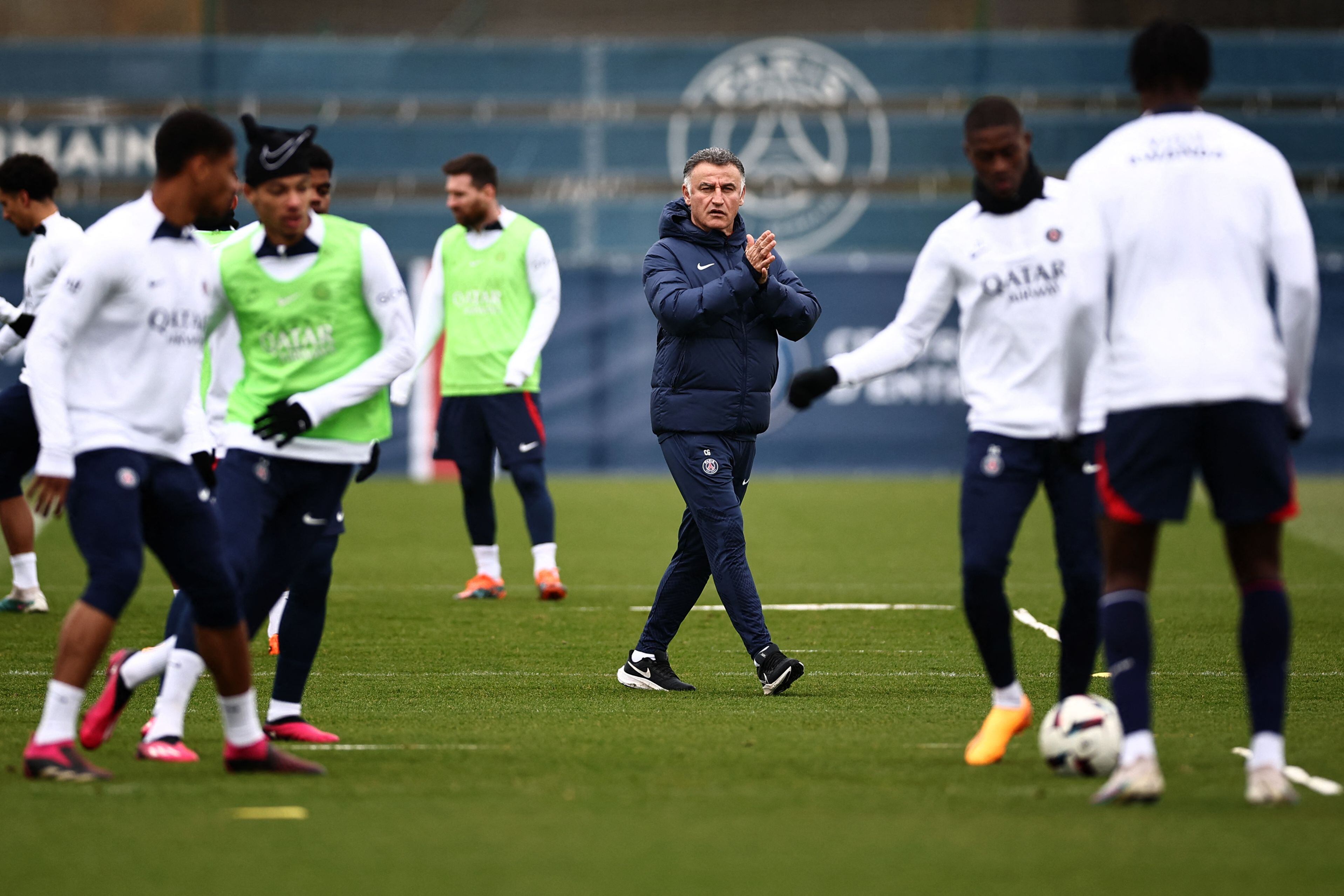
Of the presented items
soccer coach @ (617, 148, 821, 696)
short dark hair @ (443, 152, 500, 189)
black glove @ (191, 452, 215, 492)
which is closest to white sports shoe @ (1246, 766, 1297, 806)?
soccer coach @ (617, 148, 821, 696)

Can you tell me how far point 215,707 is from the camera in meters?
6.37

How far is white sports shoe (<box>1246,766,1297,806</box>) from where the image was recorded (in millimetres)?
4477

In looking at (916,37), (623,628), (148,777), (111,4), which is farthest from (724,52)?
(148,777)

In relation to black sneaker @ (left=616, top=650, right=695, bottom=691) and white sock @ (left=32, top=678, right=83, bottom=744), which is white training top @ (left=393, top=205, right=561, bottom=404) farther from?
white sock @ (left=32, top=678, right=83, bottom=744)

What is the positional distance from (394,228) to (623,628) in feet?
49.7

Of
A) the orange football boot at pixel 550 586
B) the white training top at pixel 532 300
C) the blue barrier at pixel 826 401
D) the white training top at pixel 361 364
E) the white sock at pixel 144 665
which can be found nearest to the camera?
the white training top at pixel 361 364

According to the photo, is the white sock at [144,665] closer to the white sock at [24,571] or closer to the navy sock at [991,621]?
the navy sock at [991,621]

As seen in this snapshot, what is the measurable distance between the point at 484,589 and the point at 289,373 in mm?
4748

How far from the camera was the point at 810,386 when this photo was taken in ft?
16.8

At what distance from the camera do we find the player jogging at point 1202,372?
4.45 m

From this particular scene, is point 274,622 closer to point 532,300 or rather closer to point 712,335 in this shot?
point 712,335

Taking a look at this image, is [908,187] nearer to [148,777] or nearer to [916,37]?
[916,37]

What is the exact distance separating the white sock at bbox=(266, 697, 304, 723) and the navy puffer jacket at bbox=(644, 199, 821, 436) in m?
1.91

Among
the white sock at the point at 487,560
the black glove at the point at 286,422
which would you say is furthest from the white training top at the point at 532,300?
the black glove at the point at 286,422
